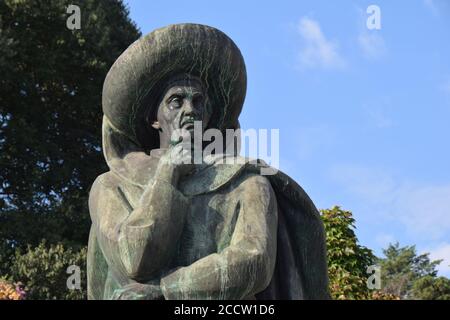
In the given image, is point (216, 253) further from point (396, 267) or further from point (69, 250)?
point (396, 267)

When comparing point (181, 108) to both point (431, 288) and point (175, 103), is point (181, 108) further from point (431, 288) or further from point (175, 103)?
point (431, 288)

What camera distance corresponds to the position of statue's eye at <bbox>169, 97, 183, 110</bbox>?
5098mm

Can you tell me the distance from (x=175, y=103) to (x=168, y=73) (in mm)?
189

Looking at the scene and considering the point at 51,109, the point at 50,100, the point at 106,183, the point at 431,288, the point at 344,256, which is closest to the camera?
the point at 106,183

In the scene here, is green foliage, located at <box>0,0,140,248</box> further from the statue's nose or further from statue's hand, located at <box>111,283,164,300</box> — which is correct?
statue's hand, located at <box>111,283,164,300</box>

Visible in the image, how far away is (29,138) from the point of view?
18766 mm

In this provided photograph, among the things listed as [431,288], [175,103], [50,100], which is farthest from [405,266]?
[175,103]

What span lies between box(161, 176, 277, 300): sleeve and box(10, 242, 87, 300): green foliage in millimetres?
11568

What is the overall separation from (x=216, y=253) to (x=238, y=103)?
1.19 metres

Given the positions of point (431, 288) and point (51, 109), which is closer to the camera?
point (51, 109)

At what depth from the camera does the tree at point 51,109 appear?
1814 cm

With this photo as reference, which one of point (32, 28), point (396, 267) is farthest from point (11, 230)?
point (396, 267)

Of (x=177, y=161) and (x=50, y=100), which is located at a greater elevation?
(x=50, y=100)

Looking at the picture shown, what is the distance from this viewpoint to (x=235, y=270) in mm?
4367
